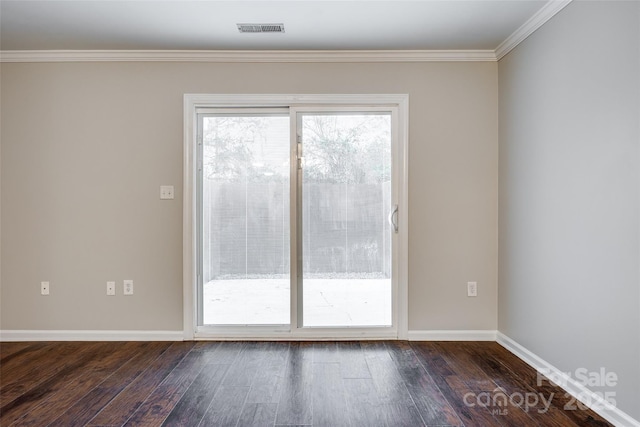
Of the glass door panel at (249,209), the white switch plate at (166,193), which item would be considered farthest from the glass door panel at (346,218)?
the white switch plate at (166,193)

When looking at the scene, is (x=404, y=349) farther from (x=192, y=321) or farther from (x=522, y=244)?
(x=192, y=321)

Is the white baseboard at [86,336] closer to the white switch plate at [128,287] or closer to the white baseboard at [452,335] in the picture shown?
the white switch plate at [128,287]

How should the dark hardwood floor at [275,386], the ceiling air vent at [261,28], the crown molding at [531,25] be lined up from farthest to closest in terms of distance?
the ceiling air vent at [261,28] → the crown molding at [531,25] → the dark hardwood floor at [275,386]

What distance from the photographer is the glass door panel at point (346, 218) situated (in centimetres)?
332

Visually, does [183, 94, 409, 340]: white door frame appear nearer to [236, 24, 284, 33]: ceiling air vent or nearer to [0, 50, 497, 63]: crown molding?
[0, 50, 497, 63]: crown molding

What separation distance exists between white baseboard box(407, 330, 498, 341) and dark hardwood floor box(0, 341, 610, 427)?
0.23 ft

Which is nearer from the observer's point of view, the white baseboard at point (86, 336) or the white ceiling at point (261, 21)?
the white ceiling at point (261, 21)

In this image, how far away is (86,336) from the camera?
3.27 m

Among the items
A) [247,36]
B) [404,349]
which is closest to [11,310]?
[247,36]

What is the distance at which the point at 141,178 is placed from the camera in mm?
3271

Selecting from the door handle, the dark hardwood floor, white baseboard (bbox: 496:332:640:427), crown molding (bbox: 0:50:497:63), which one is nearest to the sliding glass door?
the door handle

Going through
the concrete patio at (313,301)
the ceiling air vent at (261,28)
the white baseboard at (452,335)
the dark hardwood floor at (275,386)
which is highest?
the ceiling air vent at (261,28)

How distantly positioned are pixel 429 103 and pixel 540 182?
1150 mm

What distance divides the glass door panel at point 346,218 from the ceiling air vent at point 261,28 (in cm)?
73
